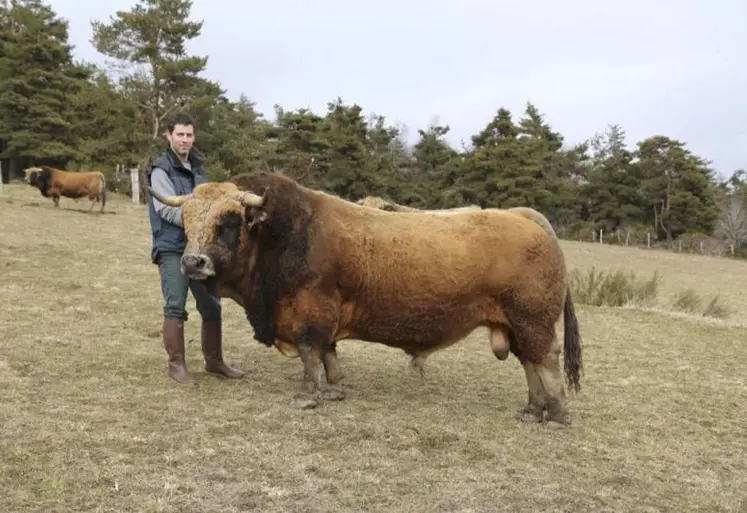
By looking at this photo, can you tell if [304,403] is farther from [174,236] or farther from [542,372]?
[542,372]

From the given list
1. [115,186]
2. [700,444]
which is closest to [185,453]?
[700,444]

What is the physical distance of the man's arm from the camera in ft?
17.6

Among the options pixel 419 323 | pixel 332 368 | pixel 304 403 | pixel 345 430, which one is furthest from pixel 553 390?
pixel 304 403

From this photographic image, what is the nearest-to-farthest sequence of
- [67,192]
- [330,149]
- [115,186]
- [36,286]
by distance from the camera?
[36,286]
[67,192]
[115,186]
[330,149]

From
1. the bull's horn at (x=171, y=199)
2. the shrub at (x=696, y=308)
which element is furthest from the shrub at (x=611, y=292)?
the bull's horn at (x=171, y=199)

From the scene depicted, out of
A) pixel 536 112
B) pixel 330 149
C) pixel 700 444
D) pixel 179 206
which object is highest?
pixel 536 112

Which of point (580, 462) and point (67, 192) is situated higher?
point (67, 192)

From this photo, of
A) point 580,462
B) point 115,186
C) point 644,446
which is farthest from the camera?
point 115,186

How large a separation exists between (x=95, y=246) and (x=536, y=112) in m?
46.5

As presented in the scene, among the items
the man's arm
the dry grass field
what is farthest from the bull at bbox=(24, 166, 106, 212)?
the man's arm

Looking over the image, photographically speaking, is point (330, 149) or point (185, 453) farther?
point (330, 149)

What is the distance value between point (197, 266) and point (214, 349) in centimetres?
154

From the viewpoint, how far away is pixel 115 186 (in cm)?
3303

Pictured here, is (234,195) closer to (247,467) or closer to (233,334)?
(247,467)
